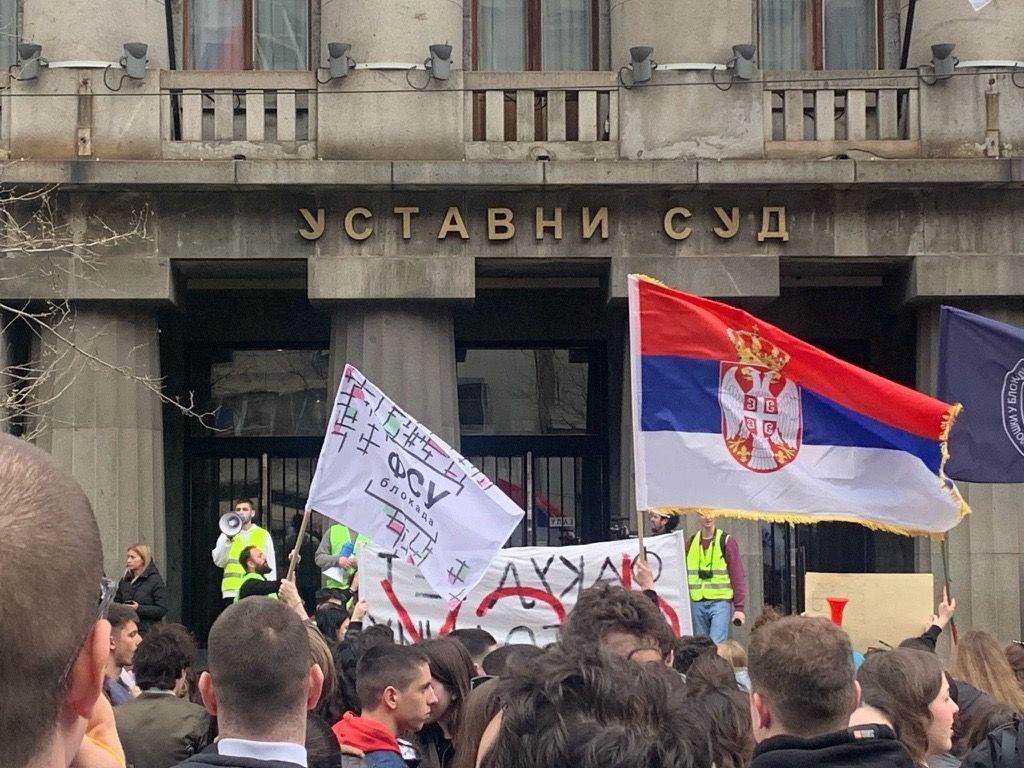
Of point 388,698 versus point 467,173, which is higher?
point 467,173

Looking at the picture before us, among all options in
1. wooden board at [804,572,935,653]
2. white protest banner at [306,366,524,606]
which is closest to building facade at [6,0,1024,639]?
wooden board at [804,572,935,653]

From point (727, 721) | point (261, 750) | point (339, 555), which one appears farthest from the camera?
point (339, 555)

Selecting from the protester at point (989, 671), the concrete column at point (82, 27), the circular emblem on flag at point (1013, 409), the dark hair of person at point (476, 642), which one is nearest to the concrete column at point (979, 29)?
the circular emblem on flag at point (1013, 409)

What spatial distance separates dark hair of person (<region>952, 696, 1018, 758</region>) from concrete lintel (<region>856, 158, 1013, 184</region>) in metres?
10.9

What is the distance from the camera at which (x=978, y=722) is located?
5.59 meters

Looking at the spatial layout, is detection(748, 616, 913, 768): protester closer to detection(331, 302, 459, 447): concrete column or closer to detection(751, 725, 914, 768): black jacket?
detection(751, 725, 914, 768): black jacket

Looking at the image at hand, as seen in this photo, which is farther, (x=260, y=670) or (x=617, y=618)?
(x=617, y=618)

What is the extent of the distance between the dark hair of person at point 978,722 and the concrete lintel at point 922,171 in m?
10.9

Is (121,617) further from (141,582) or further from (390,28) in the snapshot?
(390,28)

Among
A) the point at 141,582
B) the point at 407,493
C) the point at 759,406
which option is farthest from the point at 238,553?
the point at 759,406

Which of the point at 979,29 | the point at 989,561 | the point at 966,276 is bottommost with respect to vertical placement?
the point at 989,561

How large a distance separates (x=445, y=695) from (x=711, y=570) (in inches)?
340

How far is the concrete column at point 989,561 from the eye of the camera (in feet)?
53.5

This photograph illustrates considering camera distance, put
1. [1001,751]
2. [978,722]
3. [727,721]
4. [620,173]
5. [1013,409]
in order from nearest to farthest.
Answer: [1001,751]
[727,721]
[978,722]
[1013,409]
[620,173]
